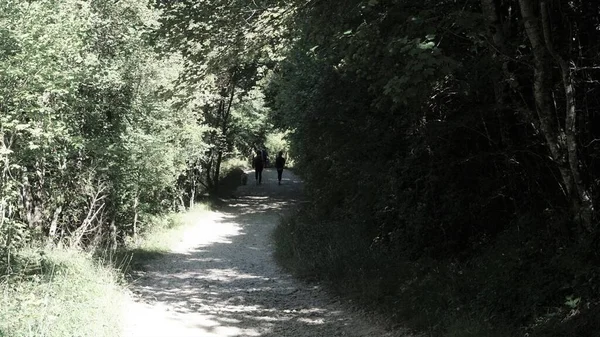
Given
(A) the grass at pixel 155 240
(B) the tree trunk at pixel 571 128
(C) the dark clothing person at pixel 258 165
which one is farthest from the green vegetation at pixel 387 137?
(C) the dark clothing person at pixel 258 165

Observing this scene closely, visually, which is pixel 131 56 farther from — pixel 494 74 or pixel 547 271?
pixel 547 271

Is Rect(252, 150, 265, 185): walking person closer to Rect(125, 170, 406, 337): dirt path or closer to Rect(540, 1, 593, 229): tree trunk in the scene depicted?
Rect(125, 170, 406, 337): dirt path

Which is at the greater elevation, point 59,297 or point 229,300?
point 59,297

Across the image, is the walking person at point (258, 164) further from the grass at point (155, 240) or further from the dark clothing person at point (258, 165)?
the grass at point (155, 240)

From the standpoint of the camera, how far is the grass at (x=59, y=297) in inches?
211

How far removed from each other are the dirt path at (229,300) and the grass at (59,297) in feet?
1.44

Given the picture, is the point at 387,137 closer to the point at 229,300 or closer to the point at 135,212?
the point at 229,300

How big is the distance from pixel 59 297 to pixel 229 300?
9.95 ft

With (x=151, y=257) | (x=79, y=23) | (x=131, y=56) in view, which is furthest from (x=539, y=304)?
(x=131, y=56)

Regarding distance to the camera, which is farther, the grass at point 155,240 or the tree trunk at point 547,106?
the grass at point 155,240

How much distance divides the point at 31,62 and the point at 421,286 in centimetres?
671

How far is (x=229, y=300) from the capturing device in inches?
344

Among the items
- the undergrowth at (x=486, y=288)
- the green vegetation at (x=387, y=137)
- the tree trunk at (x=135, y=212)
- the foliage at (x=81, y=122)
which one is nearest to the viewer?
the undergrowth at (x=486, y=288)

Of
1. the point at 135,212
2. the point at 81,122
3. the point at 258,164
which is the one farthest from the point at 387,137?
the point at 258,164
